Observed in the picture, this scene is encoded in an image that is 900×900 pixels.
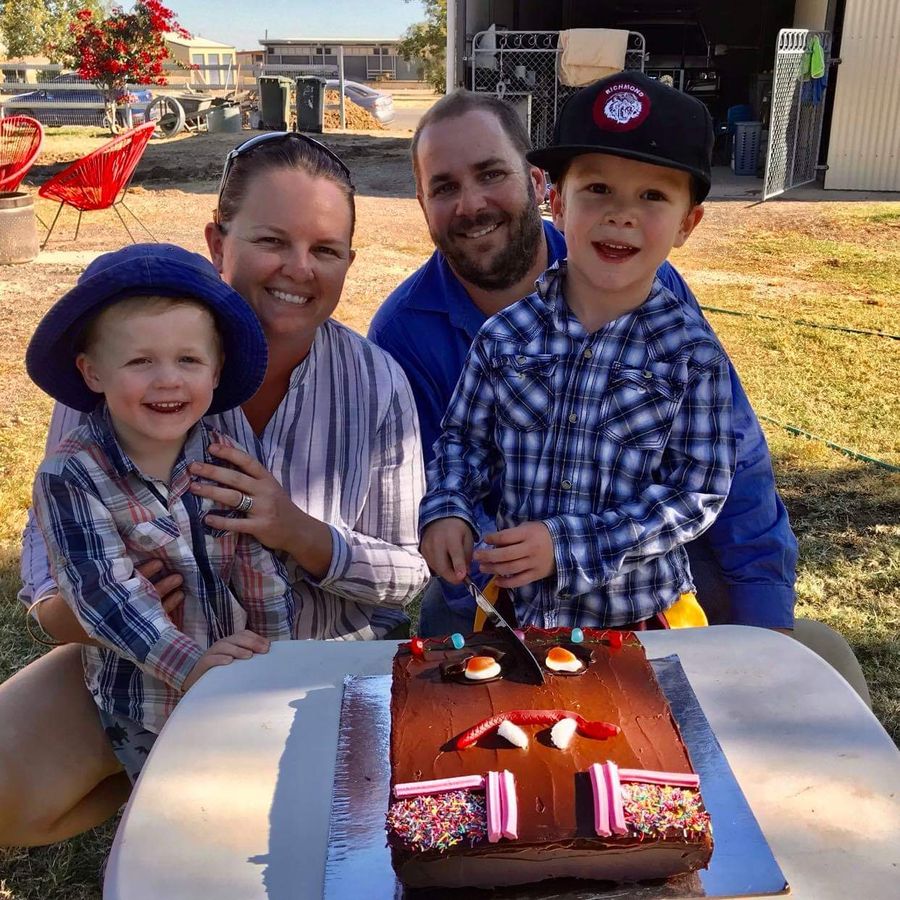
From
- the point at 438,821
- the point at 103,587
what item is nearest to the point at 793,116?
the point at 103,587

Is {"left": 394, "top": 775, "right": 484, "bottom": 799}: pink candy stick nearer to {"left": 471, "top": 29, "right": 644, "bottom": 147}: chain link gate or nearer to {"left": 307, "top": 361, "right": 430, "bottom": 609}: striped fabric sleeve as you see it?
{"left": 307, "top": 361, "right": 430, "bottom": 609}: striped fabric sleeve

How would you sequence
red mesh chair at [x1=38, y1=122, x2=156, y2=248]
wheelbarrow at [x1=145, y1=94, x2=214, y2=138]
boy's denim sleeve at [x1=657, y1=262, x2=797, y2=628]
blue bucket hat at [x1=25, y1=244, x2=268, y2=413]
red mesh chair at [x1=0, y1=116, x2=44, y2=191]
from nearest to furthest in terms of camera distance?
blue bucket hat at [x1=25, y1=244, x2=268, y2=413], boy's denim sleeve at [x1=657, y1=262, x2=797, y2=628], red mesh chair at [x1=38, y1=122, x2=156, y2=248], red mesh chair at [x1=0, y1=116, x2=44, y2=191], wheelbarrow at [x1=145, y1=94, x2=214, y2=138]

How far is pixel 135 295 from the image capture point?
6.19 feet

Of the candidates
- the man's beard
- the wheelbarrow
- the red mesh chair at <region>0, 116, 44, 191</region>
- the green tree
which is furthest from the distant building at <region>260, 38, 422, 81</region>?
the man's beard

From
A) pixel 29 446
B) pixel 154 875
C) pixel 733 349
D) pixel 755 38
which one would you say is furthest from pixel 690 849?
pixel 755 38

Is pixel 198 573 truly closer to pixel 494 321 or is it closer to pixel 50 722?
pixel 50 722

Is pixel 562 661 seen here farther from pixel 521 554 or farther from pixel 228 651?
pixel 228 651

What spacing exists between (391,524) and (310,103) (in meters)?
20.5

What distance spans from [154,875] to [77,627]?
0.91 meters

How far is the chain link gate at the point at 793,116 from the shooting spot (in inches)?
475

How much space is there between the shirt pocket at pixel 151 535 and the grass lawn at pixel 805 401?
128 cm

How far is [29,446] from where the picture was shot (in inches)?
213

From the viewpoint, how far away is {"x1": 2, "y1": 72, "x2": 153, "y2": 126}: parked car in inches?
981

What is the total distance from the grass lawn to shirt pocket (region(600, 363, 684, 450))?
5.93 feet
